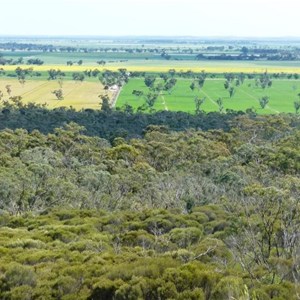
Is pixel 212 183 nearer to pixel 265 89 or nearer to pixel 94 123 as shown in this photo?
pixel 94 123

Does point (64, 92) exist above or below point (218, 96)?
above

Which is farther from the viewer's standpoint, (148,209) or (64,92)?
(64,92)

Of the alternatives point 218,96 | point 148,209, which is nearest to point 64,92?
point 218,96

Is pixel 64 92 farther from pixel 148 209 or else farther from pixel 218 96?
pixel 148 209

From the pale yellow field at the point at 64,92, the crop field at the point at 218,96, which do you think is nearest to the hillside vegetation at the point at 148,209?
the crop field at the point at 218,96

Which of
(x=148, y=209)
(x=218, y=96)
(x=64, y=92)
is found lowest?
(x=218, y=96)

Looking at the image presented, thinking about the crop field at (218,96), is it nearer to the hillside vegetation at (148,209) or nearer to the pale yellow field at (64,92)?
the pale yellow field at (64,92)

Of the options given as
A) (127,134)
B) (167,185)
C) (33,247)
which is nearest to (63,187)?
(167,185)

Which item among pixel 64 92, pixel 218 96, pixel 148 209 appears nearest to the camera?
pixel 148 209
